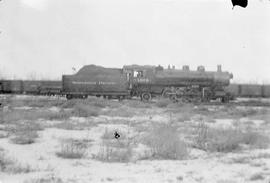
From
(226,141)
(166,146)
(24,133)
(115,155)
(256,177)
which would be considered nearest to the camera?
(256,177)

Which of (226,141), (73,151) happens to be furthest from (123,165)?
(226,141)

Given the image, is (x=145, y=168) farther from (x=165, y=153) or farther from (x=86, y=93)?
(x=86, y=93)

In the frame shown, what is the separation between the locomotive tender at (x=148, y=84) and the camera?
27.1 metres

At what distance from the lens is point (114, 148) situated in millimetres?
9023

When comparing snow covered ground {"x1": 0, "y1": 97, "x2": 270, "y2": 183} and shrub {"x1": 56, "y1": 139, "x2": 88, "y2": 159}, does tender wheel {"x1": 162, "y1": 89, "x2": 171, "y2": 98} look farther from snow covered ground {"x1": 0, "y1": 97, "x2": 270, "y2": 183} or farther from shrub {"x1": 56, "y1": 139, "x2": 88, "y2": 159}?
shrub {"x1": 56, "y1": 139, "x2": 88, "y2": 159}

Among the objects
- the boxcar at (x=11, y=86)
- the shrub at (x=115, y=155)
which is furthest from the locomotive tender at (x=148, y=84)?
the shrub at (x=115, y=155)

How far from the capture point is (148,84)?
89.4 ft

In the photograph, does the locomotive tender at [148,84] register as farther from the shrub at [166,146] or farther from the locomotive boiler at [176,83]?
the shrub at [166,146]

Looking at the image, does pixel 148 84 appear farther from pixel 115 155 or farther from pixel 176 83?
pixel 115 155

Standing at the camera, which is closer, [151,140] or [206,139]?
[151,140]

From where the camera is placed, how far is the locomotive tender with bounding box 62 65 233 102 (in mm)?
27109

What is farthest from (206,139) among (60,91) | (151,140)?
(60,91)

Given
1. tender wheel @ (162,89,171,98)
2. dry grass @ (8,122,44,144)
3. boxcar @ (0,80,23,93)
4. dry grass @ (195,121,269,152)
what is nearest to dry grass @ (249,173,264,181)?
dry grass @ (195,121,269,152)

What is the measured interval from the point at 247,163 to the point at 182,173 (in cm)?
159
